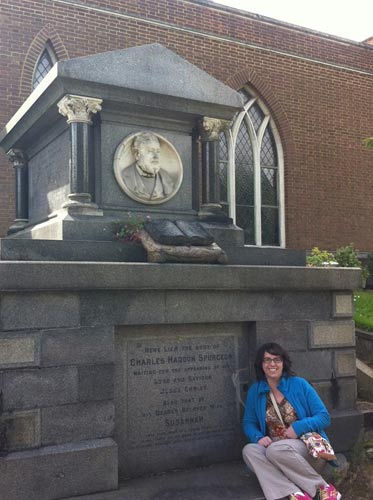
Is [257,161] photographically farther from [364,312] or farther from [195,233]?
[195,233]

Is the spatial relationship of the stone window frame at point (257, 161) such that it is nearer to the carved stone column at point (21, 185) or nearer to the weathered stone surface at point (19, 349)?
the carved stone column at point (21, 185)

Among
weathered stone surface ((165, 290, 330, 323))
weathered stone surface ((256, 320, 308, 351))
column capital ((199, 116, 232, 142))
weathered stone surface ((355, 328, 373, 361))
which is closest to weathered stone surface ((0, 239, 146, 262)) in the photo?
weathered stone surface ((165, 290, 330, 323))

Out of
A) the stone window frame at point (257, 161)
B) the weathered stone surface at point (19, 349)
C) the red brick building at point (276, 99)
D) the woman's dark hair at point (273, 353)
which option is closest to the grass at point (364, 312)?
the woman's dark hair at point (273, 353)

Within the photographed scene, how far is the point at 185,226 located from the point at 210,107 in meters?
1.56

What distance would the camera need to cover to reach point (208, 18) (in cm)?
1339

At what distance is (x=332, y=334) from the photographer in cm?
538

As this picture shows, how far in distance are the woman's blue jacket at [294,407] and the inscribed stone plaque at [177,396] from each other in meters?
0.61

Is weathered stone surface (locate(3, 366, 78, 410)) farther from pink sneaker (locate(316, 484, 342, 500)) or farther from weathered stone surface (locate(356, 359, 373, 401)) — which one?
weathered stone surface (locate(356, 359, 373, 401))

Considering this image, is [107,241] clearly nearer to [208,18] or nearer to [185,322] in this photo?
[185,322]

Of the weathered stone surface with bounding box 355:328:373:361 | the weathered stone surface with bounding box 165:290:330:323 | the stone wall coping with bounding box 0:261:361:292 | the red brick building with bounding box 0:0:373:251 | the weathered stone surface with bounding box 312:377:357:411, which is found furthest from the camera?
the red brick building with bounding box 0:0:373:251

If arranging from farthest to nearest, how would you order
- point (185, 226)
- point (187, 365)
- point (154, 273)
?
1. point (185, 226)
2. point (187, 365)
3. point (154, 273)

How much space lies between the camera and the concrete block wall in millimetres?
3922

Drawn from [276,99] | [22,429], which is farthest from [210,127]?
[276,99]

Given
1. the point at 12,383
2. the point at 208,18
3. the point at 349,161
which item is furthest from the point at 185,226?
the point at 349,161
